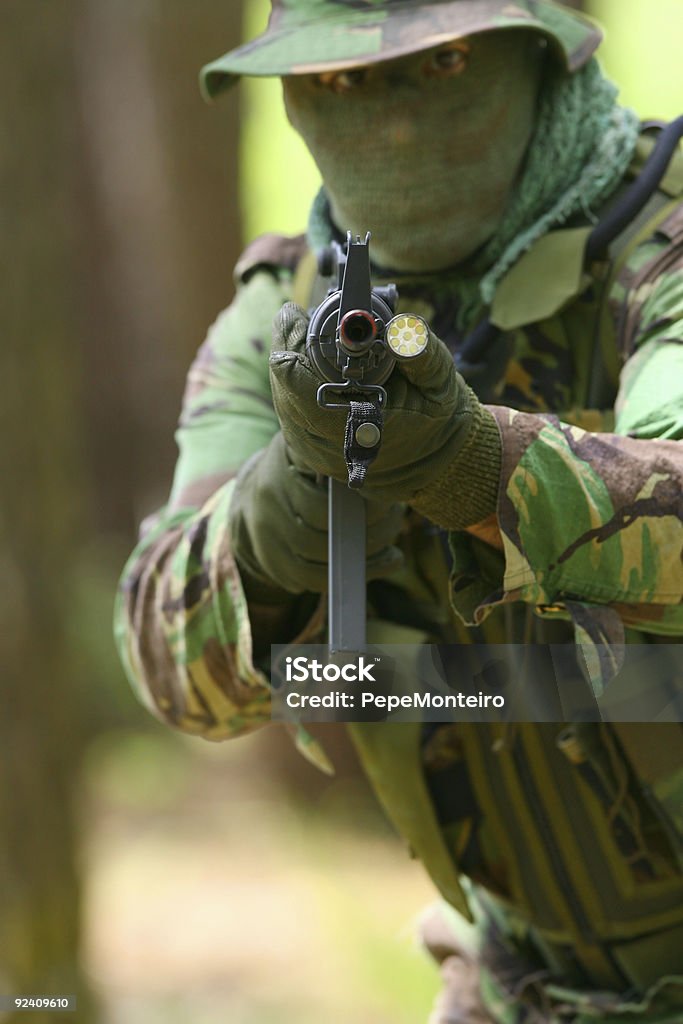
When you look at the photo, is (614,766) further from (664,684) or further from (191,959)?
(191,959)

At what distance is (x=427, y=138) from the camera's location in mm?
2447

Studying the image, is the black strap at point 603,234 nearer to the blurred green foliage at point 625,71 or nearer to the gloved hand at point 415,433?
the gloved hand at point 415,433

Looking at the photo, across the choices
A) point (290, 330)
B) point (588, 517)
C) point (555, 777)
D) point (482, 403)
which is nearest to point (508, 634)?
point (555, 777)

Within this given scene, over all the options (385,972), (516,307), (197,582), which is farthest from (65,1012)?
(516,307)

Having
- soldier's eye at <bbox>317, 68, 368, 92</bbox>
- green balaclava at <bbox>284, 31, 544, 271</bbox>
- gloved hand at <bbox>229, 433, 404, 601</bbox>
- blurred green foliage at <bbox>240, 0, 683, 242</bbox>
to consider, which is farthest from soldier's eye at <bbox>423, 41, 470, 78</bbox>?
blurred green foliage at <bbox>240, 0, 683, 242</bbox>

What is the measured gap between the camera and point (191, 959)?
21.3 feet

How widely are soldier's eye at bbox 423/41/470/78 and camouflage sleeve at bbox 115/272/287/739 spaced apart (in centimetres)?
60

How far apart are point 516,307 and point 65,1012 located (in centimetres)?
337

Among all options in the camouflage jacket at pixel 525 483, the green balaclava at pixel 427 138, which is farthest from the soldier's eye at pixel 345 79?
the camouflage jacket at pixel 525 483

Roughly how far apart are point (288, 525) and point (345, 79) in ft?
2.84

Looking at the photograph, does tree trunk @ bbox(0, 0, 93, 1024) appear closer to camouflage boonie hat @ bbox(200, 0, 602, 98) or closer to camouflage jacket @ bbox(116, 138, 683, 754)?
camouflage jacket @ bbox(116, 138, 683, 754)

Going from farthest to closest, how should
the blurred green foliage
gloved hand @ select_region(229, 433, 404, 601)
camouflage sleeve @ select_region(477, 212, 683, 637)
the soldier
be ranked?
the blurred green foliage, the soldier, gloved hand @ select_region(229, 433, 404, 601), camouflage sleeve @ select_region(477, 212, 683, 637)

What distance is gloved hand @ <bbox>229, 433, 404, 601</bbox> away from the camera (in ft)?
6.71

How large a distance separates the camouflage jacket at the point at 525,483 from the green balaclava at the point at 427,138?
0.41 feet
